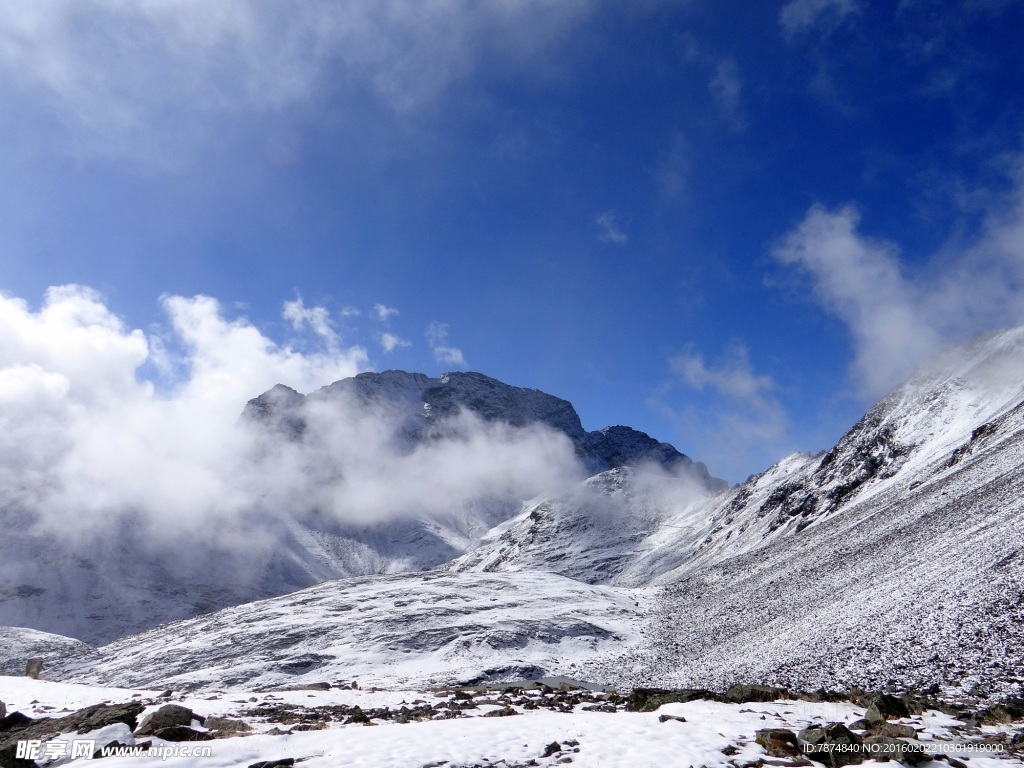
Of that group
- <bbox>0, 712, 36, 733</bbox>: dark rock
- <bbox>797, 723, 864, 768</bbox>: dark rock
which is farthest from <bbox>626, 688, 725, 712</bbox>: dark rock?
<bbox>0, 712, 36, 733</bbox>: dark rock

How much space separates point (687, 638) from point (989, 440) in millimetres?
53174

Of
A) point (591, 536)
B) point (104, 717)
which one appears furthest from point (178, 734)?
point (591, 536)

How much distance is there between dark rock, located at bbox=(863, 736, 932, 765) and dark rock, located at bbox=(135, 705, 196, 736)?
19.5m

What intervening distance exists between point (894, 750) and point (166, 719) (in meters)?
20.3

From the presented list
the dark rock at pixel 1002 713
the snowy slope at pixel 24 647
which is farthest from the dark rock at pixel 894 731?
the snowy slope at pixel 24 647

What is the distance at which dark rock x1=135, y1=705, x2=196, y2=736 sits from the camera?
1651 centimetres

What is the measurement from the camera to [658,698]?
22.7 meters

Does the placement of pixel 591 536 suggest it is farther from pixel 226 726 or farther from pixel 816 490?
pixel 226 726

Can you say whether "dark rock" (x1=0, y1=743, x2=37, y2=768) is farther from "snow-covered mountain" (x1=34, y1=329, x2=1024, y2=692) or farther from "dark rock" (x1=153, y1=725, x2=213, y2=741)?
"snow-covered mountain" (x1=34, y1=329, x2=1024, y2=692)

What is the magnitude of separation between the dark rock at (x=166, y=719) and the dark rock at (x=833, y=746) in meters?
18.4

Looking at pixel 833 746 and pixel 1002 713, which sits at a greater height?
pixel 833 746

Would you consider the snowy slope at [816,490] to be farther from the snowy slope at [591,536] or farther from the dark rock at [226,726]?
the dark rock at [226,726]

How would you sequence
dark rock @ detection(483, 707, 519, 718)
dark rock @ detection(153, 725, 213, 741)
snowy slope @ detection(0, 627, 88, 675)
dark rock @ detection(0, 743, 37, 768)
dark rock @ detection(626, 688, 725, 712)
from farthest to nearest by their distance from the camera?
snowy slope @ detection(0, 627, 88, 675) → dark rock @ detection(626, 688, 725, 712) → dark rock @ detection(483, 707, 519, 718) → dark rock @ detection(153, 725, 213, 741) → dark rock @ detection(0, 743, 37, 768)

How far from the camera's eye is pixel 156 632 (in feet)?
236
